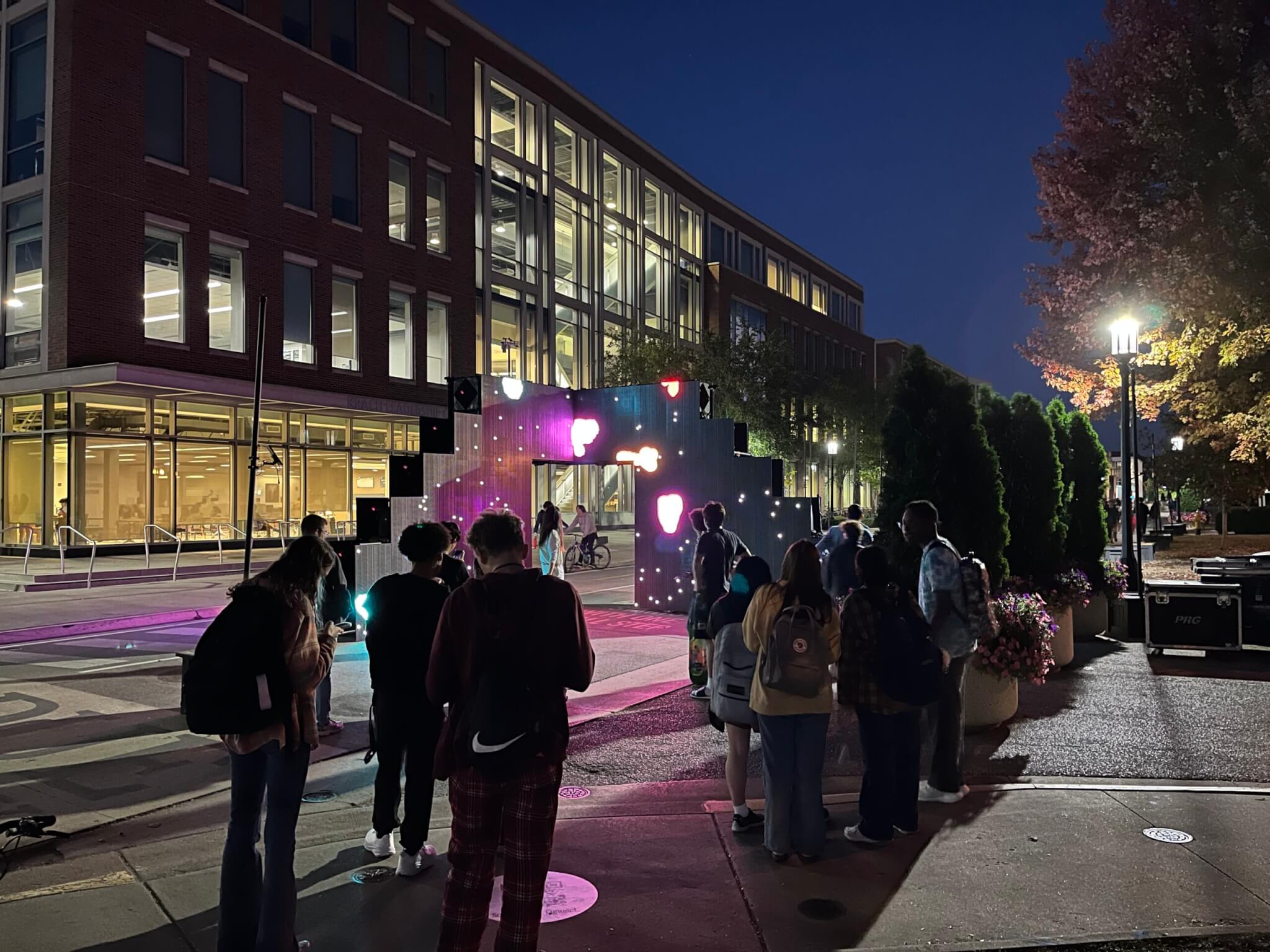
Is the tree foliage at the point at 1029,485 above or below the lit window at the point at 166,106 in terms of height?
below

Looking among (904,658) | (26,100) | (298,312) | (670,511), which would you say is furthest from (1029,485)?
(26,100)

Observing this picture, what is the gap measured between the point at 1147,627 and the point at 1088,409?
1325cm

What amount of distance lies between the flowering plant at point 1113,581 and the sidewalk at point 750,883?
7932 mm

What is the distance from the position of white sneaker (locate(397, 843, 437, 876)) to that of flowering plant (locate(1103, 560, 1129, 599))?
11.2 metres

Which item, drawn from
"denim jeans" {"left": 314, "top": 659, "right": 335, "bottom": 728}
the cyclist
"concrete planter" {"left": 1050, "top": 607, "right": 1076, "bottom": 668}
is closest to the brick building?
the cyclist

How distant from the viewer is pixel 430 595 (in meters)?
5.06

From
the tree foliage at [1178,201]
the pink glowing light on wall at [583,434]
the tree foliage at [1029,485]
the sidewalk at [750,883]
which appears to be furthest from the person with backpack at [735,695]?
the tree foliage at [1178,201]

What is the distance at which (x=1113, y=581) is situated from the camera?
1371 cm

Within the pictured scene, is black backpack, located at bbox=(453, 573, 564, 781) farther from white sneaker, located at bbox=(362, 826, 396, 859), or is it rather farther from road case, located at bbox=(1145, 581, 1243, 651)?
road case, located at bbox=(1145, 581, 1243, 651)

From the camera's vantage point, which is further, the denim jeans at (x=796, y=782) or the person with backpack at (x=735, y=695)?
the person with backpack at (x=735, y=695)

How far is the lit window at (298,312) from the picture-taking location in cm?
2831

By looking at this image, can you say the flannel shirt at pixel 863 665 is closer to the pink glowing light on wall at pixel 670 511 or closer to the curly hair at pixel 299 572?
the curly hair at pixel 299 572

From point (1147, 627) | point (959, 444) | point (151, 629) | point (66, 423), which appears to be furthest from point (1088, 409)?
point (66, 423)

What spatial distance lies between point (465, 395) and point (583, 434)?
244 cm
